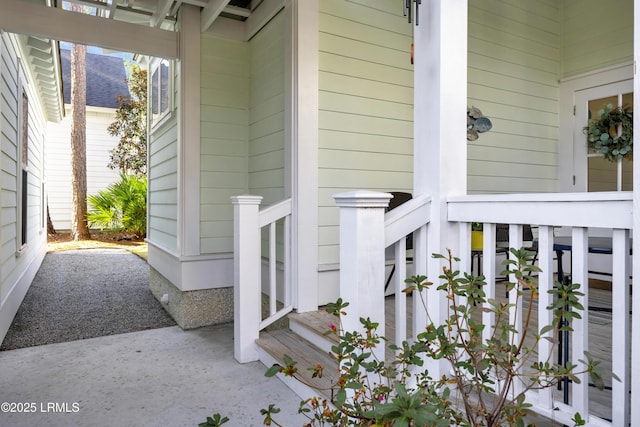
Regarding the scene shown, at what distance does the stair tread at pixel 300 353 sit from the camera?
2576 millimetres

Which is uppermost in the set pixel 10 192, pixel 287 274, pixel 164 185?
pixel 164 185

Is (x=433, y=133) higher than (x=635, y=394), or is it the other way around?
(x=433, y=133)

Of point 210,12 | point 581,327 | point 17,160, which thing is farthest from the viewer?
point 17,160

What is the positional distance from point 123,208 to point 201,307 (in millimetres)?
7071

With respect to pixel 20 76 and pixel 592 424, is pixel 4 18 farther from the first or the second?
pixel 592 424

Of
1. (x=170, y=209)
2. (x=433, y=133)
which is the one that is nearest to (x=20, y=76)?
(x=170, y=209)

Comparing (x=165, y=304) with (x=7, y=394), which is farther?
(x=165, y=304)

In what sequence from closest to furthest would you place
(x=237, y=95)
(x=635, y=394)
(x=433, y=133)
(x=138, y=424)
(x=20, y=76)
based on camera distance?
(x=635, y=394) < (x=433, y=133) < (x=138, y=424) < (x=237, y=95) < (x=20, y=76)

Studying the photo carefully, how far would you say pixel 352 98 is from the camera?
3.57 m

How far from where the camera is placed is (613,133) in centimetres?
417

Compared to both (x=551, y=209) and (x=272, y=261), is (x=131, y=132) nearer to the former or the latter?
(x=272, y=261)

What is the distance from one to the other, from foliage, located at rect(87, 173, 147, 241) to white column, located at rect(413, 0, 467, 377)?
30.2ft

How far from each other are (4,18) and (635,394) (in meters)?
4.42

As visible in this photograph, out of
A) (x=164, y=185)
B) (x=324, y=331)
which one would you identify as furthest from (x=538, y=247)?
(x=164, y=185)
